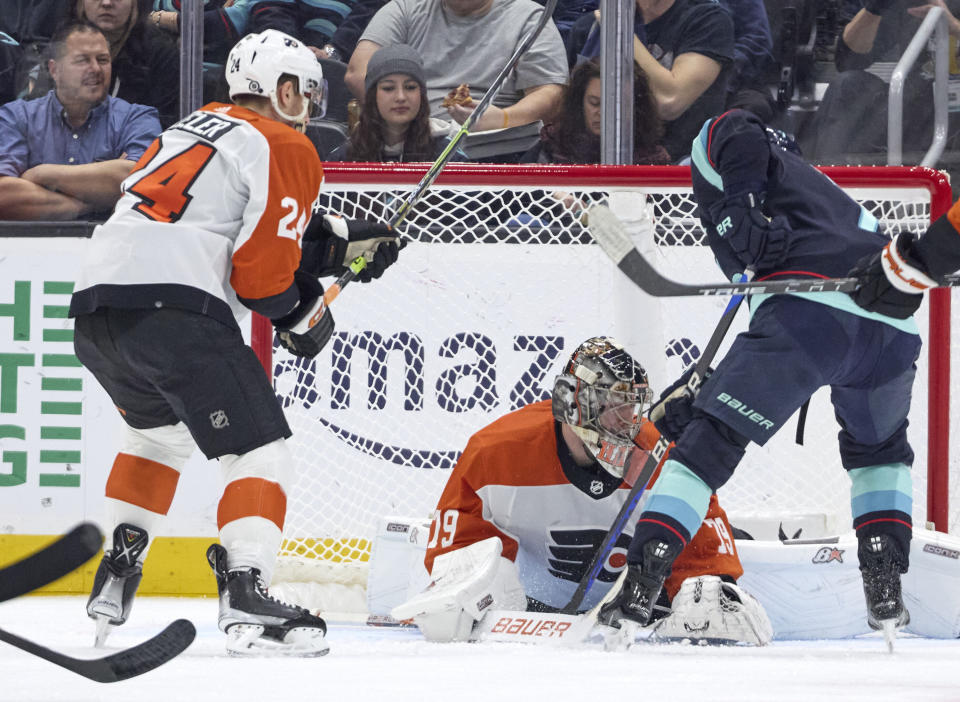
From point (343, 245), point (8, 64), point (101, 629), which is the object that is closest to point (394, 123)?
point (343, 245)

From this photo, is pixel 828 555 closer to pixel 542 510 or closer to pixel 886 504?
pixel 886 504

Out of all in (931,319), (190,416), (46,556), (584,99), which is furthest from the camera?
(584,99)

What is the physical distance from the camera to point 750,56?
3.69 metres

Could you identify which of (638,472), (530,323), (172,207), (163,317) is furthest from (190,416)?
(530,323)

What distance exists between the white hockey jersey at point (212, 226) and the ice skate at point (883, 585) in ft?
4.07

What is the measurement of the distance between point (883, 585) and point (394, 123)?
185 centimetres

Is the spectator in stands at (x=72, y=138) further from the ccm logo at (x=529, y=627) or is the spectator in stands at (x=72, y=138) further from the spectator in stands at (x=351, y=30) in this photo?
the ccm logo at (x=529, y=627)

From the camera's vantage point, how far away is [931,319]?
3.07 m

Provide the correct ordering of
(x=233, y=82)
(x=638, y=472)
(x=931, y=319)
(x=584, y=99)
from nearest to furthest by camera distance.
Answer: (x=233, y=82) < (x=638, y=472) < (x=931, y=319) < (x=584, y=99)

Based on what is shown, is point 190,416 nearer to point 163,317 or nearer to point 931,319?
point 163,317

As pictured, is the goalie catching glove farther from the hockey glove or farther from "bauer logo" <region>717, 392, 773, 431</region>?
"bauer logo" <region>717, 392, 773, 431</region>

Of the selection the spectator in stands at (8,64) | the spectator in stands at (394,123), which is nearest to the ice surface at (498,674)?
the spectator in stands at (394,123)

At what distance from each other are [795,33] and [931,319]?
1121mm

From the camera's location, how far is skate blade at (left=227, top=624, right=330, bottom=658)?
1.98m
